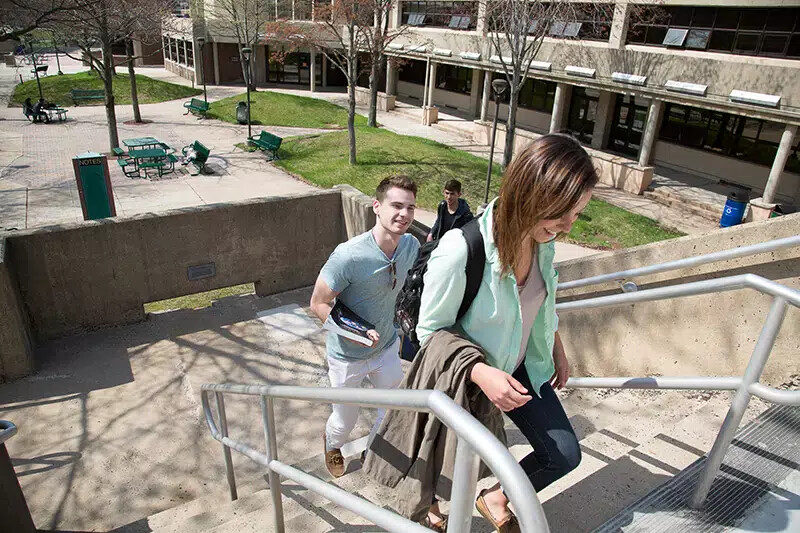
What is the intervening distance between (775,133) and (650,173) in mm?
3653

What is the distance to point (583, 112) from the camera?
21.9m

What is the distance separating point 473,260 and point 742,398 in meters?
1.19

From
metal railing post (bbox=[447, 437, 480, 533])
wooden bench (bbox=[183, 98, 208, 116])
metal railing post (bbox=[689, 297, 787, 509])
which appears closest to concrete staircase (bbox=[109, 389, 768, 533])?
metal railing post (bbox=[689, 297, 787, 509])

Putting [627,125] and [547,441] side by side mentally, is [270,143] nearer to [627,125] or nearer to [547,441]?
[627,125]

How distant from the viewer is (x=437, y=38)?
24.2m

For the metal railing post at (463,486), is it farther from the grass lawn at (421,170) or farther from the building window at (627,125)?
the building window at (627,125)

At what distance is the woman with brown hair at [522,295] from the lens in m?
1.76

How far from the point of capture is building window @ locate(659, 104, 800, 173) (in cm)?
1631

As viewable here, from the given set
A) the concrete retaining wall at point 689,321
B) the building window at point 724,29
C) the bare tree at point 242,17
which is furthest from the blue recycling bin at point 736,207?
the bare tree at point 242,17

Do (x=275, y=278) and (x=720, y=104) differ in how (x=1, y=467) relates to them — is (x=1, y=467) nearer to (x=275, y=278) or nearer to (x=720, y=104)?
(x=275, y=278)

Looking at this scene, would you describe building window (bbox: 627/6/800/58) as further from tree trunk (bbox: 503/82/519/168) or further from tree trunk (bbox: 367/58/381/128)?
tree trunk (bbox: 367/58/381/128)

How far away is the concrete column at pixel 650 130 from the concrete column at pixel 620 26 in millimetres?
2189

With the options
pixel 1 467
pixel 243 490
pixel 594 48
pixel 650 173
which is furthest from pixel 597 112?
pixel 1 467

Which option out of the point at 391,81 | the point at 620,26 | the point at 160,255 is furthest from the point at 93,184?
the point at 391,81
